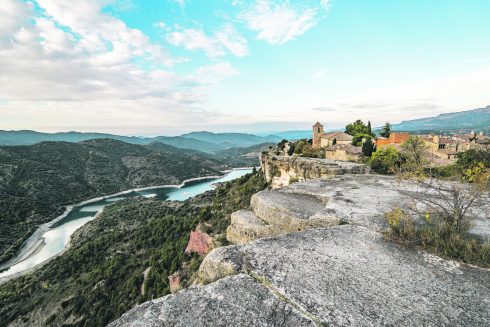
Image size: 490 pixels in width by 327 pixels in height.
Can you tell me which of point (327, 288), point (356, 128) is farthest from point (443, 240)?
point (356, 128)

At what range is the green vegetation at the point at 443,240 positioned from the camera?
5266mm

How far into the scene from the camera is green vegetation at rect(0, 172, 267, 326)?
2830cm

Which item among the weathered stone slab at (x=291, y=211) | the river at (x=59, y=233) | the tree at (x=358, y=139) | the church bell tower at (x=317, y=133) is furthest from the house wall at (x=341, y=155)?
the river at (x=59, y=233)

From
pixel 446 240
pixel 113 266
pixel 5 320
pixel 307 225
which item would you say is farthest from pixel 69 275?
pixel 446 240

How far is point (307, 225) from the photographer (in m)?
7.88

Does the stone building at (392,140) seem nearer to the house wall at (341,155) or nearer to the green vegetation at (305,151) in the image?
the house wall at (341,155)

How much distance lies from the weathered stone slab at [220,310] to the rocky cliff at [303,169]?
1415 cm

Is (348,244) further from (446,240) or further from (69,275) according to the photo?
(69,275)

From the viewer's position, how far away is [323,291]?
427 centimetres

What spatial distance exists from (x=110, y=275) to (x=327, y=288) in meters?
39.1

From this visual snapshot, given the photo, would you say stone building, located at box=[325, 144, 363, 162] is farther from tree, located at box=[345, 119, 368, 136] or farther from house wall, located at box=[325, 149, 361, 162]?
tree, located at box=[345, 119, 368, 136]

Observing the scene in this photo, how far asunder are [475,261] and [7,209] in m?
109

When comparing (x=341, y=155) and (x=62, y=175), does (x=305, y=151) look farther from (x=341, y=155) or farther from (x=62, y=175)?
(x=62, y=175)

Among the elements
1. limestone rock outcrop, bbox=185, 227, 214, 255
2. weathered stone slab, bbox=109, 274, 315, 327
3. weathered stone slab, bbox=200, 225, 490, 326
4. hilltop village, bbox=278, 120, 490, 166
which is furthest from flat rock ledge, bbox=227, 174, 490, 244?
hilltop village, bbox=278, 120, 490, 166
